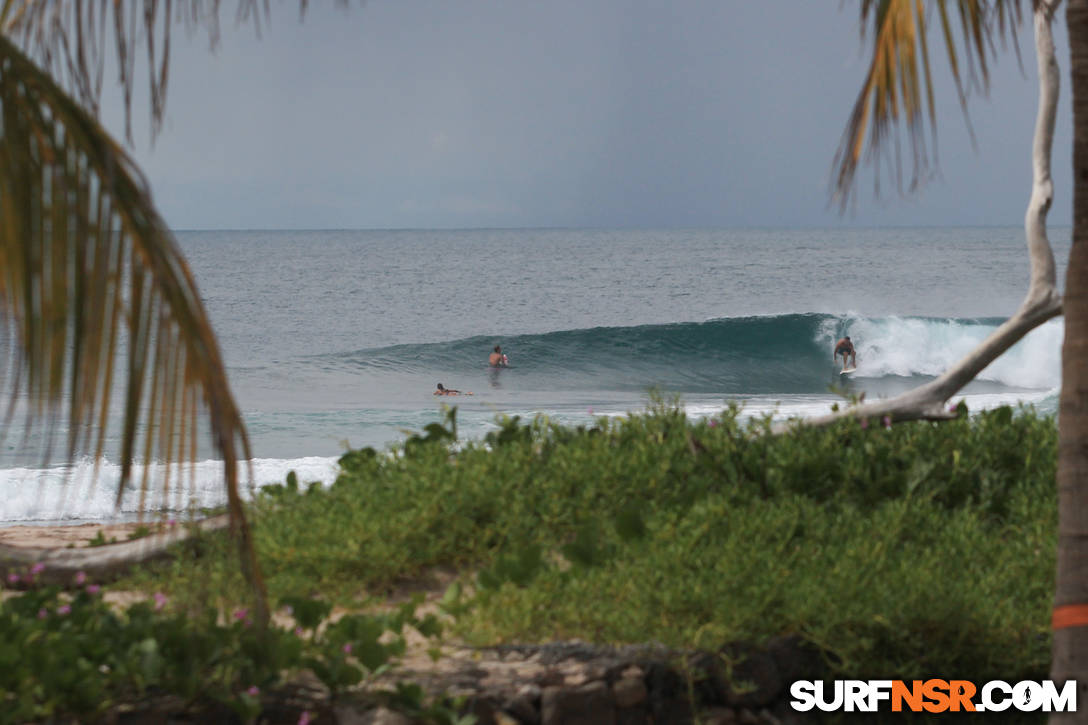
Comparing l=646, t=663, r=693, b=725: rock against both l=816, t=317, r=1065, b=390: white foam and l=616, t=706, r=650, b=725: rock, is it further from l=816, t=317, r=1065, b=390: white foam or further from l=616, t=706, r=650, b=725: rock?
l=816, t=317, r=1065, b=390: white foam

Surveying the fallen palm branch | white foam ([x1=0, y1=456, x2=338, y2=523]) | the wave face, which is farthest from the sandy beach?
the wave face

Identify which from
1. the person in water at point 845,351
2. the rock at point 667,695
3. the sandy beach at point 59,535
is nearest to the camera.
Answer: the rock at point 667,695

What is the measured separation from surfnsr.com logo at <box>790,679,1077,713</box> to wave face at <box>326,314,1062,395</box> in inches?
707

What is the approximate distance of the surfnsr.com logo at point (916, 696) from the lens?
11.0ft

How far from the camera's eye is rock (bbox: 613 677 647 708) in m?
3.09

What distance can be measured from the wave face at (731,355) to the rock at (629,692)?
18.5 meters

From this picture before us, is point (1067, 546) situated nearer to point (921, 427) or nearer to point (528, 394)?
point (921, 427)

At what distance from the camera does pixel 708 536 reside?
399 cm

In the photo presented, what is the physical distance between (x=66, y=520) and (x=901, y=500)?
6.83m

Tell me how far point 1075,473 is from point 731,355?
22.8m

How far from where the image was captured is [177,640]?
2766 millimetres

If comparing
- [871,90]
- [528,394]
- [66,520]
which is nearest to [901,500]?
[871,90]

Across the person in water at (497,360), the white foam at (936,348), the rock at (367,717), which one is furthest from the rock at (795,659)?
the person in water at (497,360)

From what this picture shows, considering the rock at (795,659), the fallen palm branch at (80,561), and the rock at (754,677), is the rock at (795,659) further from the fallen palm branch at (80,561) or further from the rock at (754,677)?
the fallen palm branch at (80,561)
